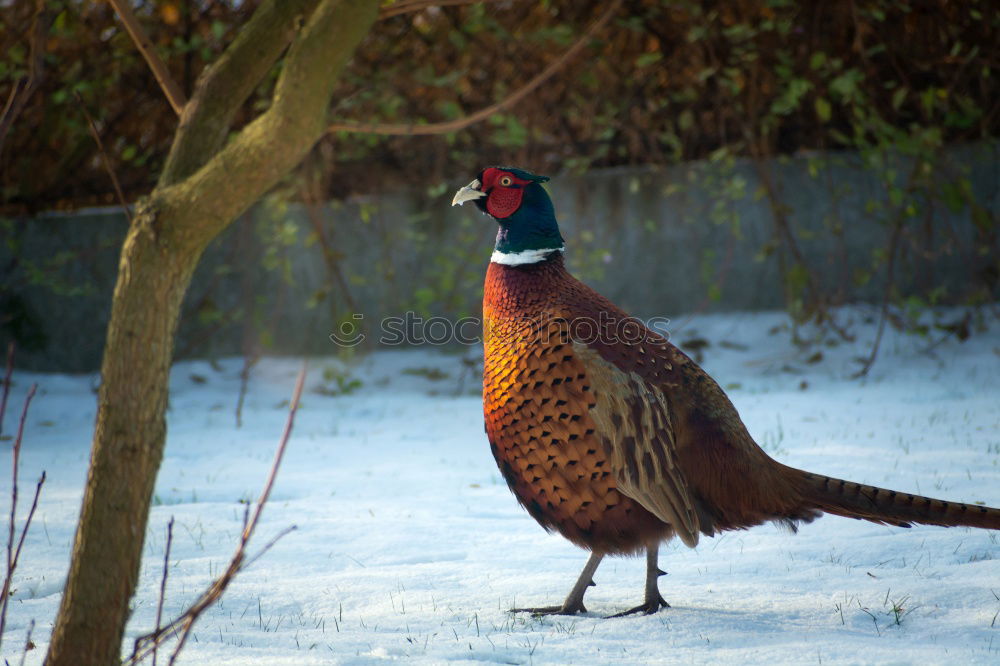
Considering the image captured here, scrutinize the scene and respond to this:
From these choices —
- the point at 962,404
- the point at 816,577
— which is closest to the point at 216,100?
the point at 816,577

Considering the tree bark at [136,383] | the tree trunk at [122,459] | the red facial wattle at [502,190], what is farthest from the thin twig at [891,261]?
the tree trunk at [122,459]

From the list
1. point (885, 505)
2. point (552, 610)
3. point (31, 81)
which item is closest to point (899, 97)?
point (885, 505)

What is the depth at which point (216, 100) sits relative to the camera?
6.68 ft

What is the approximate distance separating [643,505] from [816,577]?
0.63 m

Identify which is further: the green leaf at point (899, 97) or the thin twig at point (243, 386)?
the green leaf at point (899, 97)

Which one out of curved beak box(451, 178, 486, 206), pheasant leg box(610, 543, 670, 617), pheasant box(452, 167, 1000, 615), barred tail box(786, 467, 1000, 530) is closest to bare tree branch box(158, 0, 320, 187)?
curved beak box(451, 178, 486, 206)

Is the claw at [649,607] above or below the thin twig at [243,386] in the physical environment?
below

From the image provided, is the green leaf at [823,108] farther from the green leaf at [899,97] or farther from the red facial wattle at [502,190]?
the red facial wattle at [502,190]

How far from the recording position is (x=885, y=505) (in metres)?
2.41

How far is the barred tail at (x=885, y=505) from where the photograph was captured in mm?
2344

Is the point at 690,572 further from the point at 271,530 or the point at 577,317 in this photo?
the point at 271,530

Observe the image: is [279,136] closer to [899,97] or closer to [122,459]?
[122,459]

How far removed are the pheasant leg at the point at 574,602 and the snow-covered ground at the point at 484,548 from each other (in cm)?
4

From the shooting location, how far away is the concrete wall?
250 inches
